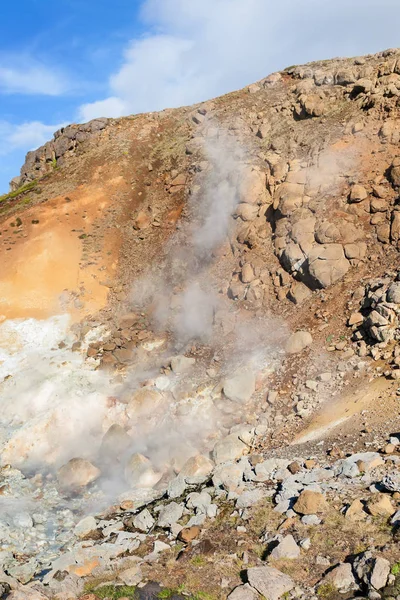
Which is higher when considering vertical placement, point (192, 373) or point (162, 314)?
point (162, 314)

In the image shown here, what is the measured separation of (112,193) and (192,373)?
1873cm

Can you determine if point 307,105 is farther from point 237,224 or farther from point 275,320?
point 275,320

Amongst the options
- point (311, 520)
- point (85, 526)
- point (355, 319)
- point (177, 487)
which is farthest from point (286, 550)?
point (355, 319)

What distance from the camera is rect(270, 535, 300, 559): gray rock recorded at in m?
10.9

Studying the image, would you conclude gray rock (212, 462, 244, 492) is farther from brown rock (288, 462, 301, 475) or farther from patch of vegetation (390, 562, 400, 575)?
patch of vegetation (390, 562, 400, 575)

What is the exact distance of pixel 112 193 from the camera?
35.0 meters

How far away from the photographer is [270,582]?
33.1 feet

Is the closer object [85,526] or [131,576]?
[131,576]

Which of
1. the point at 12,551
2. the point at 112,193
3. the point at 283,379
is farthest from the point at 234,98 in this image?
the point at 12,551

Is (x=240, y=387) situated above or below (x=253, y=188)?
below

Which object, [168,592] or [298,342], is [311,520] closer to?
[168,592]

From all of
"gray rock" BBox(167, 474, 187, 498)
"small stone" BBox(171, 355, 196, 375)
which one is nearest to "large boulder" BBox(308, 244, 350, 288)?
"small stone" BBox(171, 355, 196, 375)

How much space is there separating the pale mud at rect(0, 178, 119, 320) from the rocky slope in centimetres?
14

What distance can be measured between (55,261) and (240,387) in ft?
55.8
